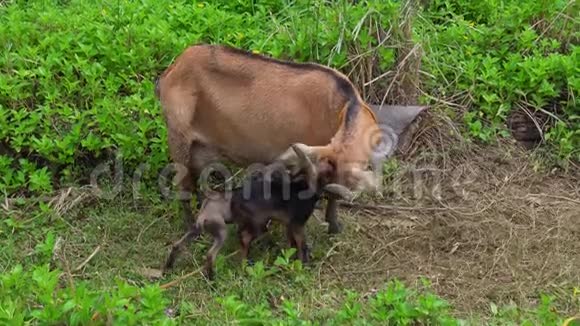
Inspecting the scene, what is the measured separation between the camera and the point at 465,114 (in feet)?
20.0

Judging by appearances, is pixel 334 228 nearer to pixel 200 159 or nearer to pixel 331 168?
pixel 331 168

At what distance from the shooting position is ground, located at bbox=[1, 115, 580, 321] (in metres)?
4.61

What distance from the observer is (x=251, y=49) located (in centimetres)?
627

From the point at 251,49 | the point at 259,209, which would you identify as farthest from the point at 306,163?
the point at 251,49

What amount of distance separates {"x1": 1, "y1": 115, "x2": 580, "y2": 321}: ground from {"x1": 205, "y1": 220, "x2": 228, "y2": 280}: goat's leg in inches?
2.1

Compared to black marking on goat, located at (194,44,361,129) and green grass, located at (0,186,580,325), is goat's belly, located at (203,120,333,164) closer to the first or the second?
black marking on goat, located at (194,44,361,129)

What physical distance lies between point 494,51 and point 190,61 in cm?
242

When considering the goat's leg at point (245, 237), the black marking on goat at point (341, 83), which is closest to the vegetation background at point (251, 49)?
the goat's leg at point (245, 237)

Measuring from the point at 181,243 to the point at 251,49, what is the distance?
1.98 meters

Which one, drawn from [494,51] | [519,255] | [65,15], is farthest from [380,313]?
[65,15]

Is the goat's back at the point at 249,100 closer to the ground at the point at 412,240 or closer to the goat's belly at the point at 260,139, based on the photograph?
the goat's belly at the point at 260,139

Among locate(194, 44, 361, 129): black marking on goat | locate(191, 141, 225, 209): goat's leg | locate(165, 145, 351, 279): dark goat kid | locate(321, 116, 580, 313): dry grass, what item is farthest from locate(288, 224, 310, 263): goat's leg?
locate(191, 141, 225, 209): goat's leg

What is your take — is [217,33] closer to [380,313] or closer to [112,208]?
[112,208]

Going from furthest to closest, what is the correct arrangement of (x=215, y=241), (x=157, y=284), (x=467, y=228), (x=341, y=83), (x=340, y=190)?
1. (x=467, y=228)
2. (x=341, y=83)
3. (x=215, y=241)
4. (x=340, y=190)
5. (x=157, y=284)
